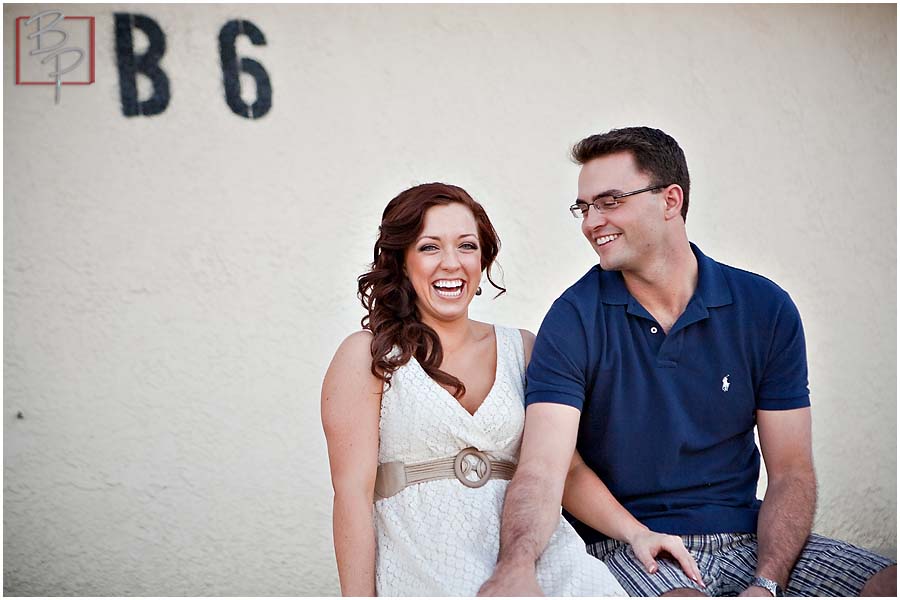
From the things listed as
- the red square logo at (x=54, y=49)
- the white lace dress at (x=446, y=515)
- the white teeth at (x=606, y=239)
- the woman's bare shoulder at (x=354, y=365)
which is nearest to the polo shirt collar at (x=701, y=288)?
the white teeth at (x=606, y=239)

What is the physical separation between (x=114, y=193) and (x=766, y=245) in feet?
9.16

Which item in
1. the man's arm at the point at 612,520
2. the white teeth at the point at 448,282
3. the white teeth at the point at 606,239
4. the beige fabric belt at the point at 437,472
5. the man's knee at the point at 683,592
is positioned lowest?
the man's knee at the point at 683,592

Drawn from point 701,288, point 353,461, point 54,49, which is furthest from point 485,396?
point 54,49

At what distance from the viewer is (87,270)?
13.9ft

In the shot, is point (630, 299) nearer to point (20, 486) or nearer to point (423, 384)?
point (423, 384)

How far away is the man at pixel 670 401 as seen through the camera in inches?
110

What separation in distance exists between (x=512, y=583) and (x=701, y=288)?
1.06 meters

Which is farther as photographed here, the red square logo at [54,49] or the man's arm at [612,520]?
the red square logo at [54,49]

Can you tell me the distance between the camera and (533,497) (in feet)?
8.73

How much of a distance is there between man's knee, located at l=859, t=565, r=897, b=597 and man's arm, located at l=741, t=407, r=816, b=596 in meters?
0.20

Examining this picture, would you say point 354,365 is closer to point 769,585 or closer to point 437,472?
point 437,472

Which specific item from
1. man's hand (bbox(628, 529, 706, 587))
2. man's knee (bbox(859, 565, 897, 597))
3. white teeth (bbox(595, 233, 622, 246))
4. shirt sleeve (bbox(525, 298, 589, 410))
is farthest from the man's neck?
man's knee (bbox(859, 565, 897, 597))

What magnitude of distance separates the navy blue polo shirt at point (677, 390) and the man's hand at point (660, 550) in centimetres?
12

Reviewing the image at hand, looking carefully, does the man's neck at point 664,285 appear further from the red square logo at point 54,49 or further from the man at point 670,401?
the red square logo at point 54,49
